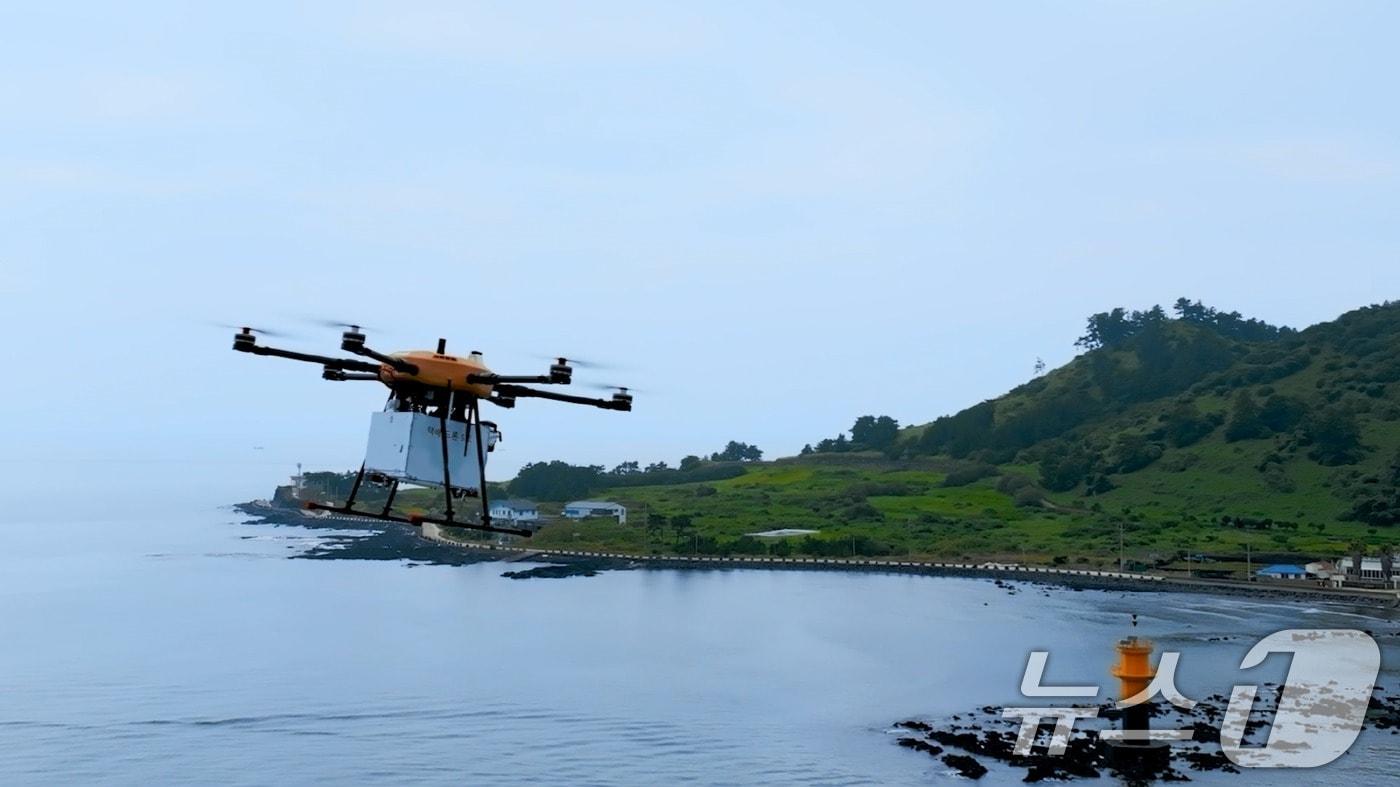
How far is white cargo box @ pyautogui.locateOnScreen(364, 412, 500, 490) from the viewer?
2164 centimetres

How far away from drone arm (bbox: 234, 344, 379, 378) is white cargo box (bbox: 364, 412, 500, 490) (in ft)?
2.99

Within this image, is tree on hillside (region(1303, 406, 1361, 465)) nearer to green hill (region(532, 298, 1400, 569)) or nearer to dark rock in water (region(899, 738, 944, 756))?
green hill (region(532, 298, 1400, 569))

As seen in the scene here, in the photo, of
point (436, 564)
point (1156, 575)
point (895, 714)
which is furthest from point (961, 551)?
point (895, 714)

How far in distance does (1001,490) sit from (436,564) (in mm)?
79583

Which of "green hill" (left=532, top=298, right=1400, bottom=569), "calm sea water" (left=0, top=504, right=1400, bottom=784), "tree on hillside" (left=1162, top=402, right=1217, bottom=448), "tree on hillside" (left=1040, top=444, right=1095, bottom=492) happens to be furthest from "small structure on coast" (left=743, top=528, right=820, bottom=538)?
"tree on hillside" (left=1162, top=402, right=1217, bottom=448)

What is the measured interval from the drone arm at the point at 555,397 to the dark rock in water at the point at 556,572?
111851 millimetres

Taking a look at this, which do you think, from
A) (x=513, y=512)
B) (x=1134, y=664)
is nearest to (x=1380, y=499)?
(x=513, y=512)

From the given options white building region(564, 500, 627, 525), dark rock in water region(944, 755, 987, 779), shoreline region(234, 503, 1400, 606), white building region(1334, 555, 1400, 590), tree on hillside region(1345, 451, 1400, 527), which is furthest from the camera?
white building region(564, 500, 627, 525)

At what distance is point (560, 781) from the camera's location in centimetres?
5178

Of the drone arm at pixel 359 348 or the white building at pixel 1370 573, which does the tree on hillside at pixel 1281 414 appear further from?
the drone arm at pixel 359 348

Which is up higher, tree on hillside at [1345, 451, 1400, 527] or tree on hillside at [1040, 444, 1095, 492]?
tree on hillside at [1040, 444, 1095, 492]

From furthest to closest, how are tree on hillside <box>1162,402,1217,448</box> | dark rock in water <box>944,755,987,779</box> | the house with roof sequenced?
1. tree on hillside <box>1162,402,1217,448</box>
2. the house with roof
3. dark rock in water <box>944,755,987,779</box>

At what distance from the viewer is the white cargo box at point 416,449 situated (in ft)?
71.0

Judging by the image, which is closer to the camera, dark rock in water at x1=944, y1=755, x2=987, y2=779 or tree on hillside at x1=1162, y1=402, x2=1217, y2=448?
dark rock in water at x1=944, y1=755, x2=987, y2=779
